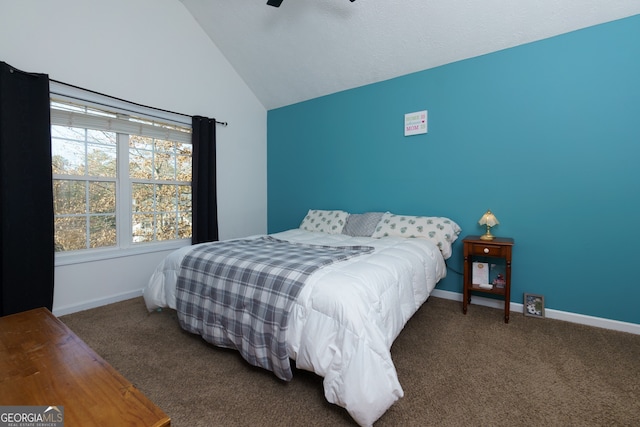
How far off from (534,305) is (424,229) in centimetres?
110

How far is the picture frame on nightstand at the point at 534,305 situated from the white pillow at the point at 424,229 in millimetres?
742

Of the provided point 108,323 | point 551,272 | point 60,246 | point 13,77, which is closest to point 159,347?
point 108,323

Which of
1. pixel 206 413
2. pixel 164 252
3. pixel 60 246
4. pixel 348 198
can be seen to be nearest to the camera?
pixel 206 413

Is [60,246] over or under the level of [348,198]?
under

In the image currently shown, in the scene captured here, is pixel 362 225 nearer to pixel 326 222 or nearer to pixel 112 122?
pixel 326 222

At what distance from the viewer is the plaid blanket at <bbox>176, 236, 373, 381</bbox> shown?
1480 mm

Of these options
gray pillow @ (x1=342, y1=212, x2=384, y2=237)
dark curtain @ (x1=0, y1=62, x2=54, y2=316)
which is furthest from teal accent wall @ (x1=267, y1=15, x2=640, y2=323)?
dark curtain @ (x1=0, y1=62, x2=54, y2=316)

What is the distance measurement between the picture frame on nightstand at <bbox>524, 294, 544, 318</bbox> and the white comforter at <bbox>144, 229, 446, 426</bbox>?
4.33 ft

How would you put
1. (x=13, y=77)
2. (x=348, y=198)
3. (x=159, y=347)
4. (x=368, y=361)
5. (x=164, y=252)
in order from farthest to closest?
(x=348, y=198) → (x=164, y=252) → (x=13, y=77) → (x=159, y=347) → (x=368, y=361)

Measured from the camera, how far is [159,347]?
76.1 inches

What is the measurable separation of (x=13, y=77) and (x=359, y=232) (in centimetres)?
305

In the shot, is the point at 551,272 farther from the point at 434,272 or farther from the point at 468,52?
the point at 468,52

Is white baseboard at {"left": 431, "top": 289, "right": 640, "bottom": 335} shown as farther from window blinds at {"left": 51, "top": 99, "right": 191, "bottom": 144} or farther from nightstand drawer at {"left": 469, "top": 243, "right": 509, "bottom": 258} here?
window blinds at {"left": 51, "top": 99, "right": 191, "bottom": 144}

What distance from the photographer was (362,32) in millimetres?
2752
